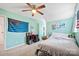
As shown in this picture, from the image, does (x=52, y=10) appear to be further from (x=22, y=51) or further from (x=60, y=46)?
(x=22, y=51)

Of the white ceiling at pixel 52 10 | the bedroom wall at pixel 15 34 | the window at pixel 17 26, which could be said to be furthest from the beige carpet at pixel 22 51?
the white ceiling at pixel 52 10

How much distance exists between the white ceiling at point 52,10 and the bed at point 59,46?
0.29 meters

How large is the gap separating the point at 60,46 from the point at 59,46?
0.05 ft

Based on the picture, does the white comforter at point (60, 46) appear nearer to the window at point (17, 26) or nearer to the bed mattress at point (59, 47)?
the bed mattress at point (59, 47)

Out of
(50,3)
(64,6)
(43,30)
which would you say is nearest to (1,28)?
(43,30)

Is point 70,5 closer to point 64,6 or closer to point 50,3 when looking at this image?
point 64,6

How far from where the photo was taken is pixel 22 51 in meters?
2.27

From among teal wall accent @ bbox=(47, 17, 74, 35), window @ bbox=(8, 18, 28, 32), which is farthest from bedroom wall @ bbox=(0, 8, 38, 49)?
teal wall accent @ bbox=(47, 17, 74, 35)

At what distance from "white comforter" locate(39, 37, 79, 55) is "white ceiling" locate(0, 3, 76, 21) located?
362 mm

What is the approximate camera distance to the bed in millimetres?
2236

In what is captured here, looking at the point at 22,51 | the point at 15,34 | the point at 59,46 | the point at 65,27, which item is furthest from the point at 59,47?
the point at 15,34

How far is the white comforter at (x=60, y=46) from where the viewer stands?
2232 mm

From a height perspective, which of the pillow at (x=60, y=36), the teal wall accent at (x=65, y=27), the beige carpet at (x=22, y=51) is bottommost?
the beige carpet at (x=22, y=51)

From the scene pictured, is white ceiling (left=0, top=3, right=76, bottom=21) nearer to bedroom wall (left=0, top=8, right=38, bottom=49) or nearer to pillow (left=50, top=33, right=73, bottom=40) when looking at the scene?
bedroom wall (left=0, top=8, right=38, bottom=49)
